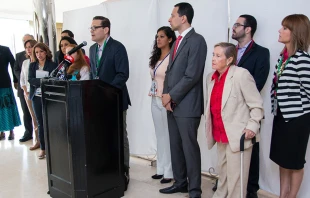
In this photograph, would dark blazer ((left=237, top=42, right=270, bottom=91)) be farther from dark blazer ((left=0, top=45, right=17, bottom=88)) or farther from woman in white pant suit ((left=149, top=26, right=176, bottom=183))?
dark blazer ((left=0, top=45, right=17, bottom=88))

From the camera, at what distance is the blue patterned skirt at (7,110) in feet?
15.7

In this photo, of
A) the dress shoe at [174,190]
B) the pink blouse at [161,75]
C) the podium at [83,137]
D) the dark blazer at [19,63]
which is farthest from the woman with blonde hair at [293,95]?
the dark blazer at [19,63]

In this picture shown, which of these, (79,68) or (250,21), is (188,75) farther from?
(79,68)

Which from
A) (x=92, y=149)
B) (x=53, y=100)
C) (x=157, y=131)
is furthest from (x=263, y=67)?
(x=53, y=100)

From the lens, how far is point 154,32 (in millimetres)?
3430

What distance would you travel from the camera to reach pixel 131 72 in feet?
12.1

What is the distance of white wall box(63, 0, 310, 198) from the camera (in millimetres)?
2490

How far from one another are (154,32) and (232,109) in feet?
5.50

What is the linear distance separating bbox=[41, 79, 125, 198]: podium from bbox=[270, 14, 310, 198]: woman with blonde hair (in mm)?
1282

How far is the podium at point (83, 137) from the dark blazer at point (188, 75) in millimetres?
500

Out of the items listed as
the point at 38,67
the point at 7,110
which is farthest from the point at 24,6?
the point at 38,67

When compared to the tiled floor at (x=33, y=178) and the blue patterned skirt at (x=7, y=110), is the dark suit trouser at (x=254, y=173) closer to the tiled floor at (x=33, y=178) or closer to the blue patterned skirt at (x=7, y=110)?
the tiled floor at (x=33, y=178)

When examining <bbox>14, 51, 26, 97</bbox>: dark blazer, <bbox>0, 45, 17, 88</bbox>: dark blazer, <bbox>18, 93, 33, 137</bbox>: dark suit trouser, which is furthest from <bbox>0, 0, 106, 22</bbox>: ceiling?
<bbox>18, 93, 33, 137</bbox>: dark suit trouser

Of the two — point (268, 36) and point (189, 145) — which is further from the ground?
point (268, 36)
